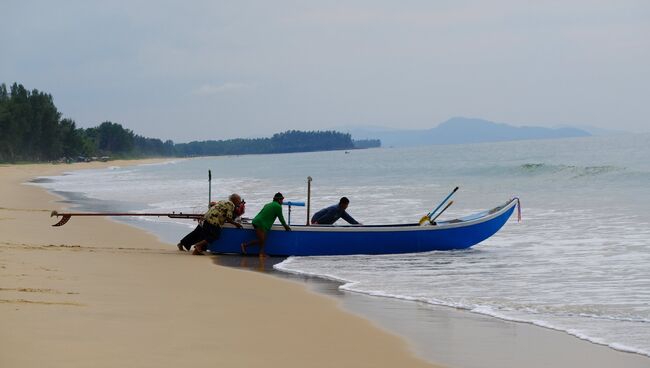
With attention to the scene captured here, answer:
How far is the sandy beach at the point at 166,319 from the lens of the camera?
19.4 ft

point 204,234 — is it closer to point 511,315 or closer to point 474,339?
point 511,315

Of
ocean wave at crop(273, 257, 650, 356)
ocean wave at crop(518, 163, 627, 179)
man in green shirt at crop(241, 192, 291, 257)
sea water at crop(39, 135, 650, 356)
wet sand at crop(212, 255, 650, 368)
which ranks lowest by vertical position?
wet sand at crop(212, 255, 650, 368)

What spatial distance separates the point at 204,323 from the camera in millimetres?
7258

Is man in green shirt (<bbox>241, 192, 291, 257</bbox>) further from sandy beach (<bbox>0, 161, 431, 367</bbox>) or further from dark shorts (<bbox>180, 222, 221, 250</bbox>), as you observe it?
sandy beach (<bbox>0, 161, 431, 367</bbox>)

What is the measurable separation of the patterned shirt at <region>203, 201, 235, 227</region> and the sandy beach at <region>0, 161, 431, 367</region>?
1248 millimetres

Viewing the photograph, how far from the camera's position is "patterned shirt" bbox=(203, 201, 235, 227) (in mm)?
13570

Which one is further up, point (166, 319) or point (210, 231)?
point (210, 231)

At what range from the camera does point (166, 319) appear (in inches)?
289

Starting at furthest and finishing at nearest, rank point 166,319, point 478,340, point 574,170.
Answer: point 574,170 → point 166,319 → point 478,340

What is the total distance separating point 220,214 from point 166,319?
6360 millimetres

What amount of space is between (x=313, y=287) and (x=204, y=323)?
3174 millimetres

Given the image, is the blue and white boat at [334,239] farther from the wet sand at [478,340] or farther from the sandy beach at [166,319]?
the wet sand at [478,340]

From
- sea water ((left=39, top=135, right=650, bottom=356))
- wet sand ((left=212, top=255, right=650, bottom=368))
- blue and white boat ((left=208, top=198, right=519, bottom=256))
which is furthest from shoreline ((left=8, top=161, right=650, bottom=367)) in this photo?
blue and white boat ((left=208, top=198, right=519, bottom=256))

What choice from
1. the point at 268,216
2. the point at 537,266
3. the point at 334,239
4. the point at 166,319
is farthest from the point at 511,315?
the point at 268,216
